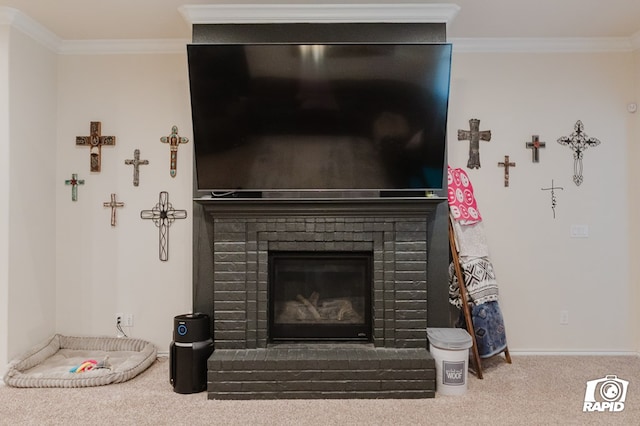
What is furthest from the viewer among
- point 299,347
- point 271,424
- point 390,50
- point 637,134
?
point 637,134

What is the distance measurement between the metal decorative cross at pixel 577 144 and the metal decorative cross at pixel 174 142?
120 inches

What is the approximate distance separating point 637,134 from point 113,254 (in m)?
4.29

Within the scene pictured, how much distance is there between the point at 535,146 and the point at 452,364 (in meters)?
1.88

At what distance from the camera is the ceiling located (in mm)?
2906

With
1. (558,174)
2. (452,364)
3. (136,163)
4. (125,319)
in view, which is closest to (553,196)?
(558,174)

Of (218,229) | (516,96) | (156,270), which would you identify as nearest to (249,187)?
(218,229)

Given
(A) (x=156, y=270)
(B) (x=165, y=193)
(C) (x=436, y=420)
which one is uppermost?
A: (B) (x=165, y=193)

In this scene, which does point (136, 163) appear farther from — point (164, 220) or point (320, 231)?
point (320, 231)

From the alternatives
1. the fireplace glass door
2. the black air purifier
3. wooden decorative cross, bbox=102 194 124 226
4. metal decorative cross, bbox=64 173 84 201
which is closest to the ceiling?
metal decorative cross, bbox=64 173 84 201

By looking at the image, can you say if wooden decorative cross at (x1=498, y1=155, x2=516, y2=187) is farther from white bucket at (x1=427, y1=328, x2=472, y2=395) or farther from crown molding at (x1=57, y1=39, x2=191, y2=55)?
crown molding at (x1=57, y1=39, x2=191, y2=55)

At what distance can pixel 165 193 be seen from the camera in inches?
140

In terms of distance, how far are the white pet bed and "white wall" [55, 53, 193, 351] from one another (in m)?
0.10

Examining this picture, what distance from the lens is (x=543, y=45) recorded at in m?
3.53

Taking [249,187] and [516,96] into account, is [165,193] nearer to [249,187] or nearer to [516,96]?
[249,187]
